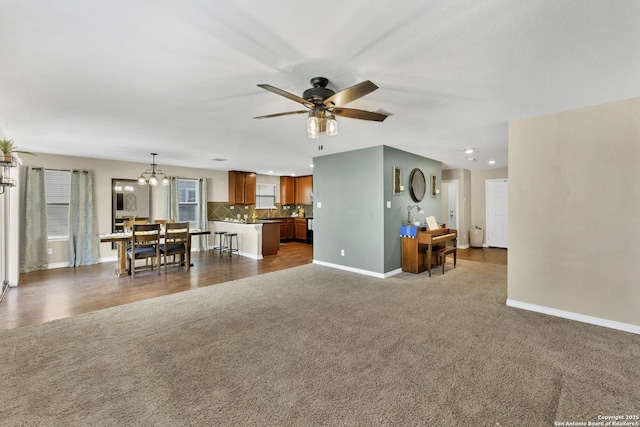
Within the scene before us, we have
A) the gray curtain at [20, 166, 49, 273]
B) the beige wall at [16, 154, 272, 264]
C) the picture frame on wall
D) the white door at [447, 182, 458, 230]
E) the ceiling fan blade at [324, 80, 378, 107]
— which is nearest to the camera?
the ceiling fan blade at [324, 80, 378, 107]

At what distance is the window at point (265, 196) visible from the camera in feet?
32.2

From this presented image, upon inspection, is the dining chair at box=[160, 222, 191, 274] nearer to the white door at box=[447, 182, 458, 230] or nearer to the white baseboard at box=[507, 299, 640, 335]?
the white baseboard at box=[507, 299, 640, 335]

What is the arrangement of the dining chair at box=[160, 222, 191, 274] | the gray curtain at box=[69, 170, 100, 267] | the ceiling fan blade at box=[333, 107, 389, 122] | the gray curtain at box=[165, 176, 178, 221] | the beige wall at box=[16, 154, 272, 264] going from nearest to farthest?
the ceiling fan blade at box=[333, 107, 389, 122]
the dining chair at box=[160, 222, 191, 274]
the beige wall at box=[16, 154, 272, 264]
the gray curtain at box=[69, 170, 100, 267]
the gray curtain at box=[165, 176, 178, 221]

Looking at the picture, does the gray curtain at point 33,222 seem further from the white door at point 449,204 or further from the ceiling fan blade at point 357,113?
the white door at point 449,204

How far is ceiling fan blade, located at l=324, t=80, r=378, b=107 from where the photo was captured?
6.23ft

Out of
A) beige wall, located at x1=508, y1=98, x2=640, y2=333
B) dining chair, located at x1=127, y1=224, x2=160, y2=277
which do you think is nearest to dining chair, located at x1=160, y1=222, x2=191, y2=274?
dining chair, located at x1=127, y1=224, x2=160, y2=277

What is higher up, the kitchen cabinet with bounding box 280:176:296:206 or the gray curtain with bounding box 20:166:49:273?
the kitchen cabinet with bounding box 280:176:296:206

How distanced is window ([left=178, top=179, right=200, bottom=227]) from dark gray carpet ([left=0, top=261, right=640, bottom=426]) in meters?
4.74

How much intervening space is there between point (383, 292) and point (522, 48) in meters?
3.20

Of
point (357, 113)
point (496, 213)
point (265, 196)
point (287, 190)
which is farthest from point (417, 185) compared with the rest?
point (265, 196)

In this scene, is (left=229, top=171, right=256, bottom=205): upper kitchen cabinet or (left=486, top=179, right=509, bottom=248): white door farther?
(left=229, top=171, right=256, bottom=205): upper kitchen cabinet

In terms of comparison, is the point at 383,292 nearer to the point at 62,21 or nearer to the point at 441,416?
the point at 441,416

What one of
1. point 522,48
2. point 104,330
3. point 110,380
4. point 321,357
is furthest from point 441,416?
point 104,330

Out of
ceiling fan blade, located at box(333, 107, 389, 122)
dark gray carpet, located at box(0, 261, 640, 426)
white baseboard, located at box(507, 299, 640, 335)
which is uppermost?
ceiling fan blade, located at box(333, 107, 389, 122)
